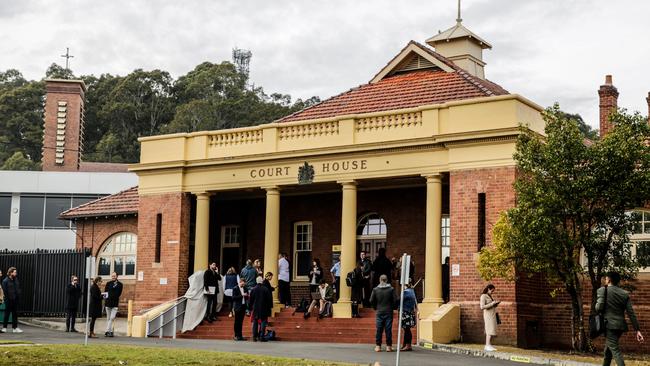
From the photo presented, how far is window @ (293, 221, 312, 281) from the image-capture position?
31.4 metres

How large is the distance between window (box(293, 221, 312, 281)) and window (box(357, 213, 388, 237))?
71.8 inches

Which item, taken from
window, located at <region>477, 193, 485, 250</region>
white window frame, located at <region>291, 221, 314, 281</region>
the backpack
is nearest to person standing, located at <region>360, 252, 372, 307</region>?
the backpack

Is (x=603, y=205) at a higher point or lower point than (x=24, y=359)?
higher

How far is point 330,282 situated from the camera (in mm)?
30672

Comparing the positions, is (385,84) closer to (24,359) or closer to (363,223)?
(363,223)

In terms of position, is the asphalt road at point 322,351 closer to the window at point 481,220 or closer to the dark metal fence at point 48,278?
the window at point 481,220

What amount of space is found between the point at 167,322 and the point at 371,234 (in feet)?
22.5

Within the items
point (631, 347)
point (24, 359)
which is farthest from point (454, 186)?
point (24, 359)

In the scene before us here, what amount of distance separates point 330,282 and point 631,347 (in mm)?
9890

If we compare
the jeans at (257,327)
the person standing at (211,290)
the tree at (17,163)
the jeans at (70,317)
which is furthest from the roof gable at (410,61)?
the tree at (17,163)

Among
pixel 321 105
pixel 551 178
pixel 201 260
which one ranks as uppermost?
pixel 321 105

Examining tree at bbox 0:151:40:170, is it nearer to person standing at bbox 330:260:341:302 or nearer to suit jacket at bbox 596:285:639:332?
person standing at bbox 330:260:341:302

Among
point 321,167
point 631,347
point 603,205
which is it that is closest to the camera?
point 603,205

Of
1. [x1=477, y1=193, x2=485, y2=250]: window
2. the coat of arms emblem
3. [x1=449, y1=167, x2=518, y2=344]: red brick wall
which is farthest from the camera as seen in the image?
the coat of arms emblem
